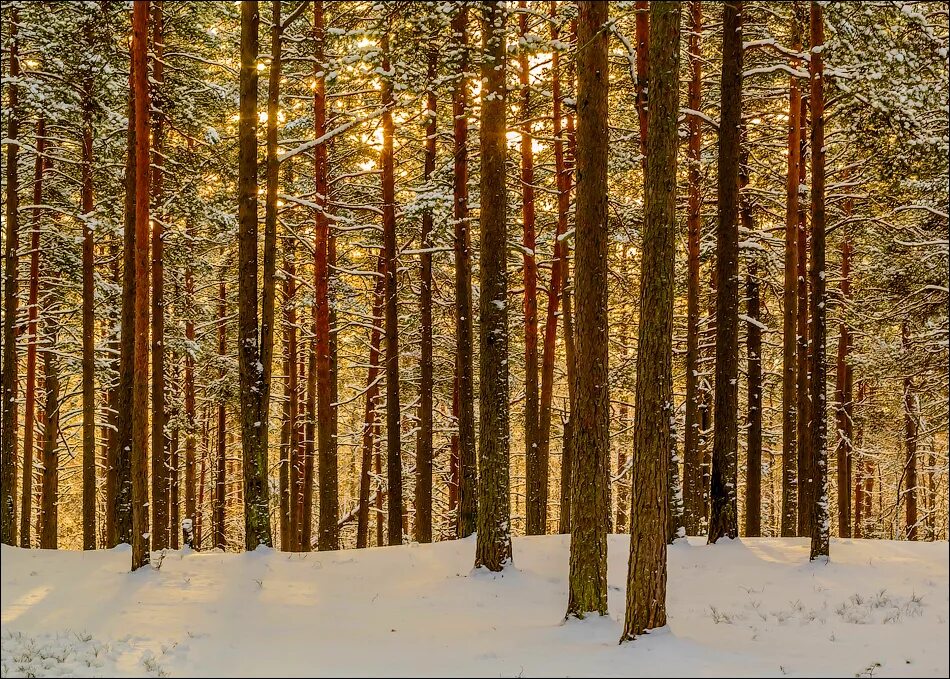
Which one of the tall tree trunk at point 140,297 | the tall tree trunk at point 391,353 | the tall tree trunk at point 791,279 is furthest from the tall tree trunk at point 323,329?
the tall tree trunk at point 791,279

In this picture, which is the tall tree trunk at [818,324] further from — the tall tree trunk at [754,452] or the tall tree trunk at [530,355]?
the tall tree trunk at [530,355]

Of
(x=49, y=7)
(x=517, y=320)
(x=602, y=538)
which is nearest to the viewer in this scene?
(x=602, y=538)

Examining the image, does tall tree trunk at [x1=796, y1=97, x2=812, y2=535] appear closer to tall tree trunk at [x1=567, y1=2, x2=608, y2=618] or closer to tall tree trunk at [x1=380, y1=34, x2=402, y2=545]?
tall tree trunk at [x1=567, y1=2, x2=608, y2=618]

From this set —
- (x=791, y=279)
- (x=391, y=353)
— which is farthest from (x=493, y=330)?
(x=791, y=279)

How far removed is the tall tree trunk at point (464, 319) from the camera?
1391cm

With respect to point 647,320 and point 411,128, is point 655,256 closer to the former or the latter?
point 647,320

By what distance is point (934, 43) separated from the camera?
34.8 feet

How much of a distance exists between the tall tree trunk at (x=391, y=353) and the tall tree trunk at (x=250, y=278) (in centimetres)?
334

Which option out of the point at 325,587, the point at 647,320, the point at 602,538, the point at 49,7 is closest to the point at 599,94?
the point at 647,320

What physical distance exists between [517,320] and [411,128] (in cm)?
683

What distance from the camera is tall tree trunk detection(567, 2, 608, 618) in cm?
859

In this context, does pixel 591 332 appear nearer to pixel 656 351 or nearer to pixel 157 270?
pixel 656 351

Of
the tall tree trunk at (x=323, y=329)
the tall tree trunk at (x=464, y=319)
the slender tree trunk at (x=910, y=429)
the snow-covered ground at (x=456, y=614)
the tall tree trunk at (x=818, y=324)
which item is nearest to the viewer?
the snow-covered ground at (x=456, y=614)

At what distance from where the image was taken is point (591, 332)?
28.2 ft
